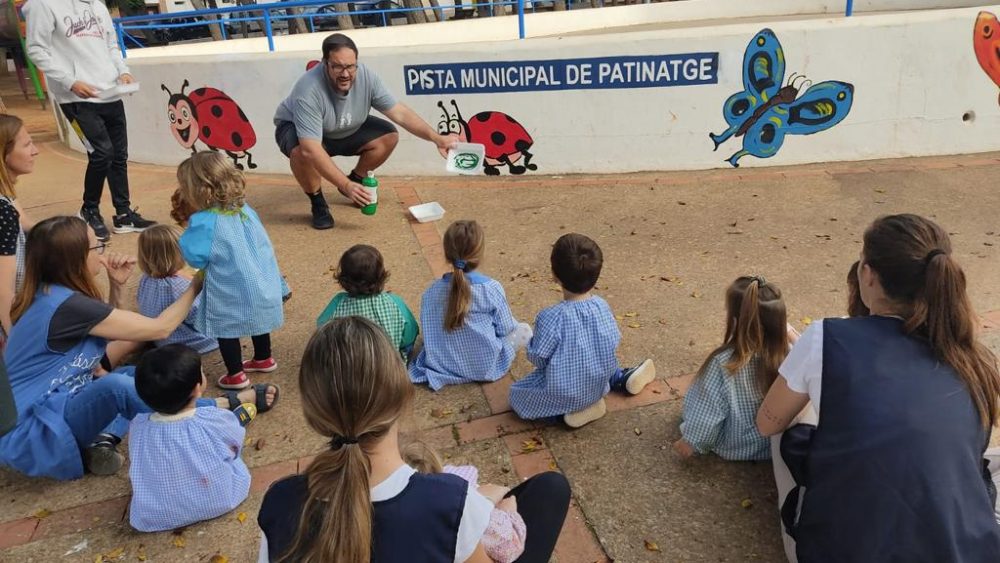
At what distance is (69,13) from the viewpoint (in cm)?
507

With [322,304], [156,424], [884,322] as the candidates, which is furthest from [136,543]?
[884,322]

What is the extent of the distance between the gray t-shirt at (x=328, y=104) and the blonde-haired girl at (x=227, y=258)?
209 centimetres

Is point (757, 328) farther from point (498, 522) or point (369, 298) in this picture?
point (369, 298)

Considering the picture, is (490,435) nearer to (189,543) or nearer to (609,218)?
(189,543)

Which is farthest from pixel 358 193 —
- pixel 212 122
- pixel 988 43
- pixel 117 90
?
pixel 988 43

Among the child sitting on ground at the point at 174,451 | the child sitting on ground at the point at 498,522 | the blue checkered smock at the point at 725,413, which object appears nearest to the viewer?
the child sitting on ground at the point at 498,522

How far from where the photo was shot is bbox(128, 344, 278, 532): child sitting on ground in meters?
2.55

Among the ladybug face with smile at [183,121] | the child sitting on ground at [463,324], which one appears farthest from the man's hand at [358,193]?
the ladybug face with smile at [183,121]

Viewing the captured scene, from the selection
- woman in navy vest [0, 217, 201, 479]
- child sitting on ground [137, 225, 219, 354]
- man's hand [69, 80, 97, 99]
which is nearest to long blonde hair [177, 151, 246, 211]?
child sitting on ground [137, 225, 219, 354]

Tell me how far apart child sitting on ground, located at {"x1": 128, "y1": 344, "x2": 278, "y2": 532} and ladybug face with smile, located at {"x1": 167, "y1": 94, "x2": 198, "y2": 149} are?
5.32m

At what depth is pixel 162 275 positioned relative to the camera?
3.64m

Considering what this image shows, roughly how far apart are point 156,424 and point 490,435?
4.19 feet

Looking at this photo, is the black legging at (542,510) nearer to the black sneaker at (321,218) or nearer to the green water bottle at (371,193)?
the green water bottle at (371,193)

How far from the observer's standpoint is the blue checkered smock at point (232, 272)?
3.26m
